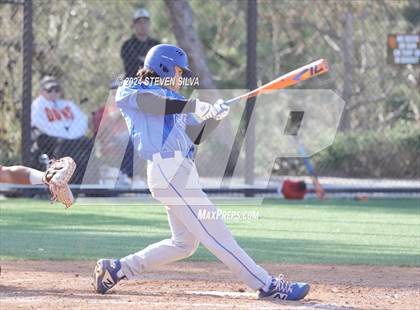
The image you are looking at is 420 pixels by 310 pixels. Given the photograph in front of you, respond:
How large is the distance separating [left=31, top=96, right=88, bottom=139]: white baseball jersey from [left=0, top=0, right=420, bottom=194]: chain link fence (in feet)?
0.05

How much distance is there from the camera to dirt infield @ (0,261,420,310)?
629 centimetres

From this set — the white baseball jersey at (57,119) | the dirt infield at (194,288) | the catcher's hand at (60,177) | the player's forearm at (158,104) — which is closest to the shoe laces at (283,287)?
the dirt infield at (194,288)

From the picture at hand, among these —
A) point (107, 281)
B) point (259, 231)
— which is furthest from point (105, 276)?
point (259, 231)

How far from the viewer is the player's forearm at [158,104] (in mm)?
6422

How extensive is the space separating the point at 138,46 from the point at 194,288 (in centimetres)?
743

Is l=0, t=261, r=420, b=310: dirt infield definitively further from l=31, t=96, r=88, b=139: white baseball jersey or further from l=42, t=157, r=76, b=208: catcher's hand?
l=31, t=96, r=88, b=139: white baseball jersey

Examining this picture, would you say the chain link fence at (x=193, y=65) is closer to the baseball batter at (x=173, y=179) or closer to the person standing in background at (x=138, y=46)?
the person standing in background at (x=138, y=46)

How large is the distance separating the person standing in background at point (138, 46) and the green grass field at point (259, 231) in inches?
85.0

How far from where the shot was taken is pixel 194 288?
705 centimetres

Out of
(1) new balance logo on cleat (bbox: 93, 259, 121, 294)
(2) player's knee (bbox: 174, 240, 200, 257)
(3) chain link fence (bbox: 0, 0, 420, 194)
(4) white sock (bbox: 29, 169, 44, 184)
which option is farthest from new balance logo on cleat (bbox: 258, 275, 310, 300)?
(3) chain link fence (bbox: 0, 0, 420, 194)

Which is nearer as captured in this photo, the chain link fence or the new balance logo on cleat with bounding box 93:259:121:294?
the new balance logo on cleat with bounding box 93:259:121:294

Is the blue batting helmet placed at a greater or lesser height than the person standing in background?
greater

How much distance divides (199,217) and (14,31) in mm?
9730

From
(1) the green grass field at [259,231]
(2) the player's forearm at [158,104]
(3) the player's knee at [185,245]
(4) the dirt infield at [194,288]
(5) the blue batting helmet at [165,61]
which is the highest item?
(5) the blue batting helmet at [165,61]
